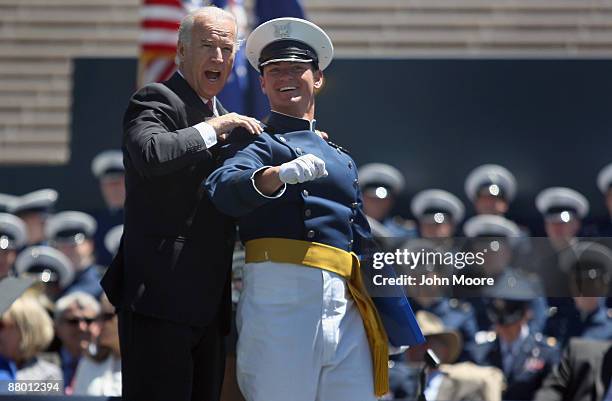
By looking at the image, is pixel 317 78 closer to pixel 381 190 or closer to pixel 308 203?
pixel 308 203

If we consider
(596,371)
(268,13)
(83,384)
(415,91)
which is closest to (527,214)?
(415,91)

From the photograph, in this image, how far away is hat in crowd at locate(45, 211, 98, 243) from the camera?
8812 millimetres

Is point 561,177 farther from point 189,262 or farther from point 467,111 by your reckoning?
point 189,262

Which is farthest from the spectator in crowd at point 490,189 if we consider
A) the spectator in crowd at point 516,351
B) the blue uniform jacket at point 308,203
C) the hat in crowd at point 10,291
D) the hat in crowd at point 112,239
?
the blue uniform jacket at point 308,203

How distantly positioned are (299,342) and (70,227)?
5.05 meters

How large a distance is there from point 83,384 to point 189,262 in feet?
8.41

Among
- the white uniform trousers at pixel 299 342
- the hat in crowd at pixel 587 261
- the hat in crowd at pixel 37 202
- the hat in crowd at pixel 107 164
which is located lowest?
the white uniform trousers at pixel 299 342

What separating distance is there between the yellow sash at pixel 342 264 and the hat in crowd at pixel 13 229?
4759 mm

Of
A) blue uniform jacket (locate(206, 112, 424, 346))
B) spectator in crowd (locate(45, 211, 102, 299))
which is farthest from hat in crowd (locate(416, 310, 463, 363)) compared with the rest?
blue uniform jacket (locate(206, 112, 424, 346))

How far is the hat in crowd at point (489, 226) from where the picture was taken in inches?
314

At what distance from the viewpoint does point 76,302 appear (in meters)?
7.12

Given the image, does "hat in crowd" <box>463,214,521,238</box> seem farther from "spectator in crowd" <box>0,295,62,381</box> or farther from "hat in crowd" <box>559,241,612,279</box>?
"hat in crowd" <box>559,241,612,279</box>

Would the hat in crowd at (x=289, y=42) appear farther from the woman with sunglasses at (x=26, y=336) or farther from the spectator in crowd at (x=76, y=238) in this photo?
the spectator in crowd at (x=76, y=238)

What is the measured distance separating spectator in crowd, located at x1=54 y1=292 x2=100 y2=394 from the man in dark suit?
8.91ft
